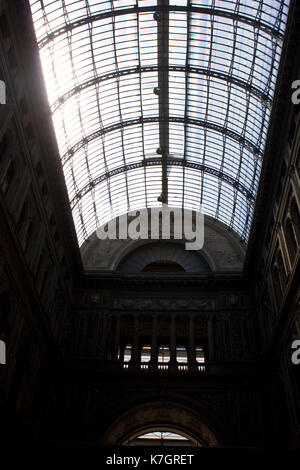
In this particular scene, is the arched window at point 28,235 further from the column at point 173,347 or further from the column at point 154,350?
the column at point 173,347

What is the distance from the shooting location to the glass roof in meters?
28.5

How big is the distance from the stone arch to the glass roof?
18262 millimetres

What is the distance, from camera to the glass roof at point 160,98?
1124 inches

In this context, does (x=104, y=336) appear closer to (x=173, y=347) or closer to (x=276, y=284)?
(x=173, y=347)

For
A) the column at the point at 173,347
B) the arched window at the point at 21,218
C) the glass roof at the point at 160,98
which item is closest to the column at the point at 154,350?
the column at the point at 173,347

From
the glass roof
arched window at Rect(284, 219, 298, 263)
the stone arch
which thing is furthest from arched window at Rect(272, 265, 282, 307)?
the glass roof

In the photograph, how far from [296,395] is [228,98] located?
22280 millimetres

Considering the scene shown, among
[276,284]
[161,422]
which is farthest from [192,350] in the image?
[276,284]

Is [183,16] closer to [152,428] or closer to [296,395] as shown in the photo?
[296,395]

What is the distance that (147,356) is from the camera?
142 ft

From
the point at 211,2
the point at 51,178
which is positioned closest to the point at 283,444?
the point at 51,178

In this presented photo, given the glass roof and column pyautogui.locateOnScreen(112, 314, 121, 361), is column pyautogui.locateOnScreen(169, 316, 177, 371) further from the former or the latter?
the glass roof

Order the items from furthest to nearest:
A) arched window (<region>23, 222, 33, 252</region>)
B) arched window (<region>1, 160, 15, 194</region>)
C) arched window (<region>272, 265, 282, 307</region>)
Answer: arched window (<region>272, 265, 282, 307</region>) < arched window (<region>23, 222, 33, 252</region>) < arched window (<region>1, 160, 15, 194</region>)

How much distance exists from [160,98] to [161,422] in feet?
85.0
